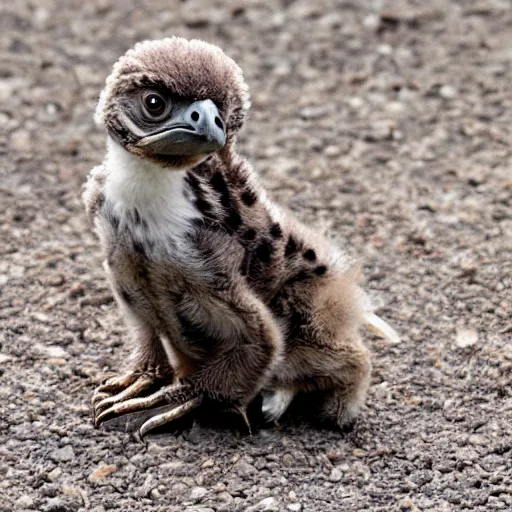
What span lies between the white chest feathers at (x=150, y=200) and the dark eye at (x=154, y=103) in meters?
0.21

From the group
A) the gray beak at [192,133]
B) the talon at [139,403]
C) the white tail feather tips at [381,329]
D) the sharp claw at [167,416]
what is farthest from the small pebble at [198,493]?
the gray beak at [192,133]

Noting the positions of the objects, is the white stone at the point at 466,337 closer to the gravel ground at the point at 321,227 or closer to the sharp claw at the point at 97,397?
the gravel ground at the point at 321,227

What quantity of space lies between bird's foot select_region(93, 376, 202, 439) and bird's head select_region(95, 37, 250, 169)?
3.58 feet

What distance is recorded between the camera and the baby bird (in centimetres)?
428

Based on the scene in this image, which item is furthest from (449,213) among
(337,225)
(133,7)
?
(133,7)

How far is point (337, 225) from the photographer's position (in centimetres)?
646

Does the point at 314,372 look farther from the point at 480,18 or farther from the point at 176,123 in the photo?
the point at 480,18

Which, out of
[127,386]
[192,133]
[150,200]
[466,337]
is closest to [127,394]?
[127,386]

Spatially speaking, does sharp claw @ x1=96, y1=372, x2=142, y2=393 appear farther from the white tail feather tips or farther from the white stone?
the white stone

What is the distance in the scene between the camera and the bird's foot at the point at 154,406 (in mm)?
4805

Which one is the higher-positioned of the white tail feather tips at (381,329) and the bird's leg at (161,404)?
the bird's leg at (161,404)

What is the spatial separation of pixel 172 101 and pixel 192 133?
184 millimetres

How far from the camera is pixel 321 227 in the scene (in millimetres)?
6426

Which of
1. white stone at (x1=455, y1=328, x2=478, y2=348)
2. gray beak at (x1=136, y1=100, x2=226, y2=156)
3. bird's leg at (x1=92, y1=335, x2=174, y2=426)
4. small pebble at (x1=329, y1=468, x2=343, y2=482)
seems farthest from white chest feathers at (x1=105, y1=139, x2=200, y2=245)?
white stone at (x1=455, y1=328, x2=478, y2=348)
